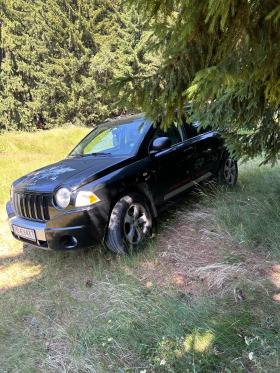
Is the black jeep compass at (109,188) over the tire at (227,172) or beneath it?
over

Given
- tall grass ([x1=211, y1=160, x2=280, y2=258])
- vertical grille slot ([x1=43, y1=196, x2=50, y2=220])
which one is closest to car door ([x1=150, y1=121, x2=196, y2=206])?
tall grass ([x1=211, y1=160, x2=280, y2=258])

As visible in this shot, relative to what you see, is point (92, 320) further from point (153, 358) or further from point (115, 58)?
point (115, 58)

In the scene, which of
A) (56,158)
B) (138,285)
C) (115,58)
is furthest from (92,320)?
(115,58)

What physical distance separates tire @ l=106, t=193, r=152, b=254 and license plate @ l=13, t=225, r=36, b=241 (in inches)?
33.5

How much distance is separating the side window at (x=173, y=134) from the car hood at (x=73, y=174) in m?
0.72

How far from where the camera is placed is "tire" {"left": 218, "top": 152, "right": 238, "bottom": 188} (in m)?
4.84

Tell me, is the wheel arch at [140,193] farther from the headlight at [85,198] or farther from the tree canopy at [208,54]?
the tree canopy at [208,54]

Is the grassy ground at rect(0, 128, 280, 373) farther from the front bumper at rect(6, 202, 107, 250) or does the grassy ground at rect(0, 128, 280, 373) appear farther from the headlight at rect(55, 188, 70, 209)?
the headlight at rect(55, 188, 70, 209)

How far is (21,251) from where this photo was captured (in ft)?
12.5

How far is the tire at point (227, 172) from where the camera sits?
4845mm

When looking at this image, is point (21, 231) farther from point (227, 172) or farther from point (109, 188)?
point (227, 172)

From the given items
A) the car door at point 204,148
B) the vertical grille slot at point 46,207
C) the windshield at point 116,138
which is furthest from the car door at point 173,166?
the vertical grille slot at point 46,207

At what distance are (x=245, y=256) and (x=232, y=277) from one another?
414 millimetres

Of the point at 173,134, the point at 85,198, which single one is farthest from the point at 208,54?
the point at 173,134
